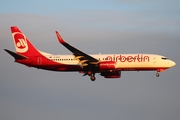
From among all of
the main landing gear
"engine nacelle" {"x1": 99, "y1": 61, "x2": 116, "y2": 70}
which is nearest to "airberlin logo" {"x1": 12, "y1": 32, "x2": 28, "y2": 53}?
the main landing gear

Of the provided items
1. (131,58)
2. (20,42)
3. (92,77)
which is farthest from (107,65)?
(20,42)

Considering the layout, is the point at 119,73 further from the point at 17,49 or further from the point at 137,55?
the point at 17,49

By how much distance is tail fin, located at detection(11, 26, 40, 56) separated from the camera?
96400 mm

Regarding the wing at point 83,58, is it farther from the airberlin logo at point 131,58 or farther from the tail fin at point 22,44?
the tail fin at point 22,44

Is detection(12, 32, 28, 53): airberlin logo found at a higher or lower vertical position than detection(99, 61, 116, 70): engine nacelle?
higher

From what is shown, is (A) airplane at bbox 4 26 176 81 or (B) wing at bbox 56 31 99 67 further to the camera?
(A) airplane at bbox 4 26 176 81

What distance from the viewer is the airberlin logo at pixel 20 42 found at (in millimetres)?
96963

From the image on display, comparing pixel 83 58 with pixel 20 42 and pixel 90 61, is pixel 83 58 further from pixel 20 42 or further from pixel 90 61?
pixel 20 42

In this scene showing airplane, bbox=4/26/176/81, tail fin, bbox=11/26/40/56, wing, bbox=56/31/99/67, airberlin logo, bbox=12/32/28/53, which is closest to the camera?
wing, bbox=56/31/99/67

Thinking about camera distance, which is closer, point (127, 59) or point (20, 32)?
point (127, 59)

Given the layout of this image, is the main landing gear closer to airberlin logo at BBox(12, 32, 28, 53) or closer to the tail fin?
the tail fin

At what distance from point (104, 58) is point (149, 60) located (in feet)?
24.0

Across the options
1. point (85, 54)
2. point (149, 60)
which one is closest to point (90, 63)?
point (85, 54)

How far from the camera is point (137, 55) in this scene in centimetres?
9056
